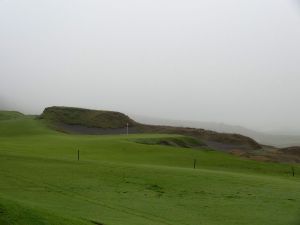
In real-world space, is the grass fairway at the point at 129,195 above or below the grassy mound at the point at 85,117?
below

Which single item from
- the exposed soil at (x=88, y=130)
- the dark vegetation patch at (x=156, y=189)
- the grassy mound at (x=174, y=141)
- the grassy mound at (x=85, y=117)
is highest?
the grassy mound at (x=85, y=117)

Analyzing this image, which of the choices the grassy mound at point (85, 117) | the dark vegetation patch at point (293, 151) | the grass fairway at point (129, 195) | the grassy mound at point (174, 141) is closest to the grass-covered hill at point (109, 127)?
the grassy mound at point (85, 117)

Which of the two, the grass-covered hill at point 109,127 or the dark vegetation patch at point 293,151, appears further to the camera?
the grass-covered hill at point 109,127

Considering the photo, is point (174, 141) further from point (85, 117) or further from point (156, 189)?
point (156, 189)

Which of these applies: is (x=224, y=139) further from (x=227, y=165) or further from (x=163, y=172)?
(x=163, y=172)

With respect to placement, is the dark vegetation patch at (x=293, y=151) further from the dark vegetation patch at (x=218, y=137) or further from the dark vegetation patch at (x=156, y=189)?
the dark vegetation patch at (x=156, y=189)

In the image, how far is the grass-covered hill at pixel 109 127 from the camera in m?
71.6

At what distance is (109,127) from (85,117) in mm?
5399

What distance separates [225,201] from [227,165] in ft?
56.7

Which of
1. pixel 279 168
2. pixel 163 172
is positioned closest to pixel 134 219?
pixel 163 172

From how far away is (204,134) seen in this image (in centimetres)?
7581

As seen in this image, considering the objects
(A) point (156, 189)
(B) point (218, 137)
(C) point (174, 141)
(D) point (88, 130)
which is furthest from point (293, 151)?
(A) point (156, 189)

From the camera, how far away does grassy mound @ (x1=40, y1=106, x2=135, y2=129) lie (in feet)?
251

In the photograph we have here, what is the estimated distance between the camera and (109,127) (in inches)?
3029
